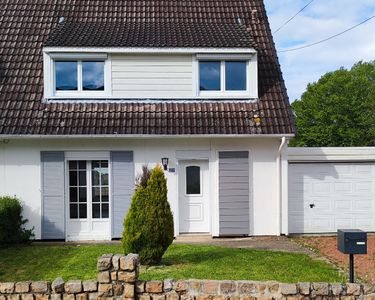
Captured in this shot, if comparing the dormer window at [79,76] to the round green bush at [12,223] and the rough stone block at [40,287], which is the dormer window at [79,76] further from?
the rough stone block at [40,287]

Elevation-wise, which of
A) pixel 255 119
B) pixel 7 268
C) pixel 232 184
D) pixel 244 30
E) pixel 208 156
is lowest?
pixel 7 268

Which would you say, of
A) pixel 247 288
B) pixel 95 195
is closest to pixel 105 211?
pixel 95 195

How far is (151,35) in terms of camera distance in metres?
13.9

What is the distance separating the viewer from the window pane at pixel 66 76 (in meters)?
13.2

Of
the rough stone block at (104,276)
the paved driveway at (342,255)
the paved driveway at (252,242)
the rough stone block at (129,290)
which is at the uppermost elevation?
the rough stone block at (104,276)

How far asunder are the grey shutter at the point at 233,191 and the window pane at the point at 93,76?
13.8 ft

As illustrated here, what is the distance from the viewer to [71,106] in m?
13.0

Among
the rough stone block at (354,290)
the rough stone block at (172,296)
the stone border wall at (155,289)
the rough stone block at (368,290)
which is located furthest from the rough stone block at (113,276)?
the rough stone block at (368,290)

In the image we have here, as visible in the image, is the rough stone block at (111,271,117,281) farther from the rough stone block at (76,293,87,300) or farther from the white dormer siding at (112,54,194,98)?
the white dormer siding at (112,54,194,98)

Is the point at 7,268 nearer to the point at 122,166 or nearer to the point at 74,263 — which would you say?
the point at 74,263

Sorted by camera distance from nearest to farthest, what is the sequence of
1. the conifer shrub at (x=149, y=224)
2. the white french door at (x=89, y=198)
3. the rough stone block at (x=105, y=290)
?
the rough stone block at (x=105, y=290) < the conifer shrub at (x=149, y=224) < the white french door at (x=89, y=198)

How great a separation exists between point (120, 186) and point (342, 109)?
43163 millimetres

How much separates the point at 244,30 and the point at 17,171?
319 inches

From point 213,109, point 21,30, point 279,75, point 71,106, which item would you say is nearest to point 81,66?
point 71,106
